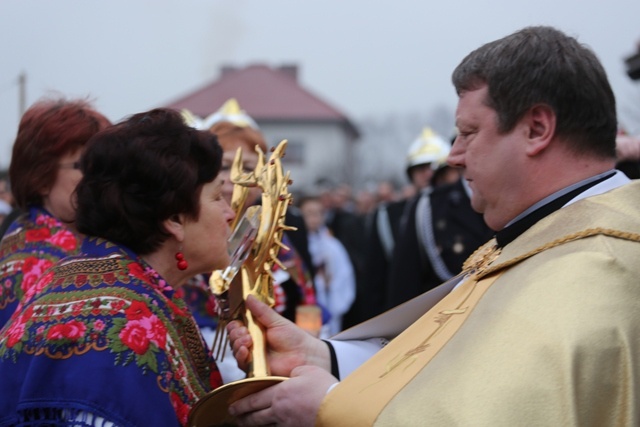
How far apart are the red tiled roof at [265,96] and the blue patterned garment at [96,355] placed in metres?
47.4

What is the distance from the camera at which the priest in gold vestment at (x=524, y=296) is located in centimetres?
200

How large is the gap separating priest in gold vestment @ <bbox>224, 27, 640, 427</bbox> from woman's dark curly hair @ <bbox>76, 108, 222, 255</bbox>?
1.28 feet

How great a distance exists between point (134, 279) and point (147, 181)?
0.29 metres

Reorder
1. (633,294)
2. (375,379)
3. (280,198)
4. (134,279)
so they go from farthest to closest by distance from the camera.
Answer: (280,198) → (134,279) → (375,379) → (633,294)

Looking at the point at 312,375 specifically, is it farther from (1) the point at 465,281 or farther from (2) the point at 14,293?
(2) the point at 14,293

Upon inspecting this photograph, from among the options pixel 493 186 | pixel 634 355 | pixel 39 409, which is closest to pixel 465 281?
pixel 493 186

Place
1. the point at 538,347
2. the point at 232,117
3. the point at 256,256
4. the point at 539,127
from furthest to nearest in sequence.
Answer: the point at 232,117, the point at 256,256, the point at 539,127, the point at 538,347

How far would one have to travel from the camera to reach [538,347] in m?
2.02

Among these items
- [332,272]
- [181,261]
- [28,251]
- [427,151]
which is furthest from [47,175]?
[332,272]

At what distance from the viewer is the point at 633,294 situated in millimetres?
2088

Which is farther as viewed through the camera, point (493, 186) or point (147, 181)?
point (147, 181)

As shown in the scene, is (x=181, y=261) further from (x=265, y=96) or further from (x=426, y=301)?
(x=265, y=96)

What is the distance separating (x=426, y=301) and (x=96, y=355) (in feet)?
3.34

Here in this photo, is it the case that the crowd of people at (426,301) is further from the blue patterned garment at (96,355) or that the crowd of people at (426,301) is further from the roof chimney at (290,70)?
the roof chimney at (290,70)
